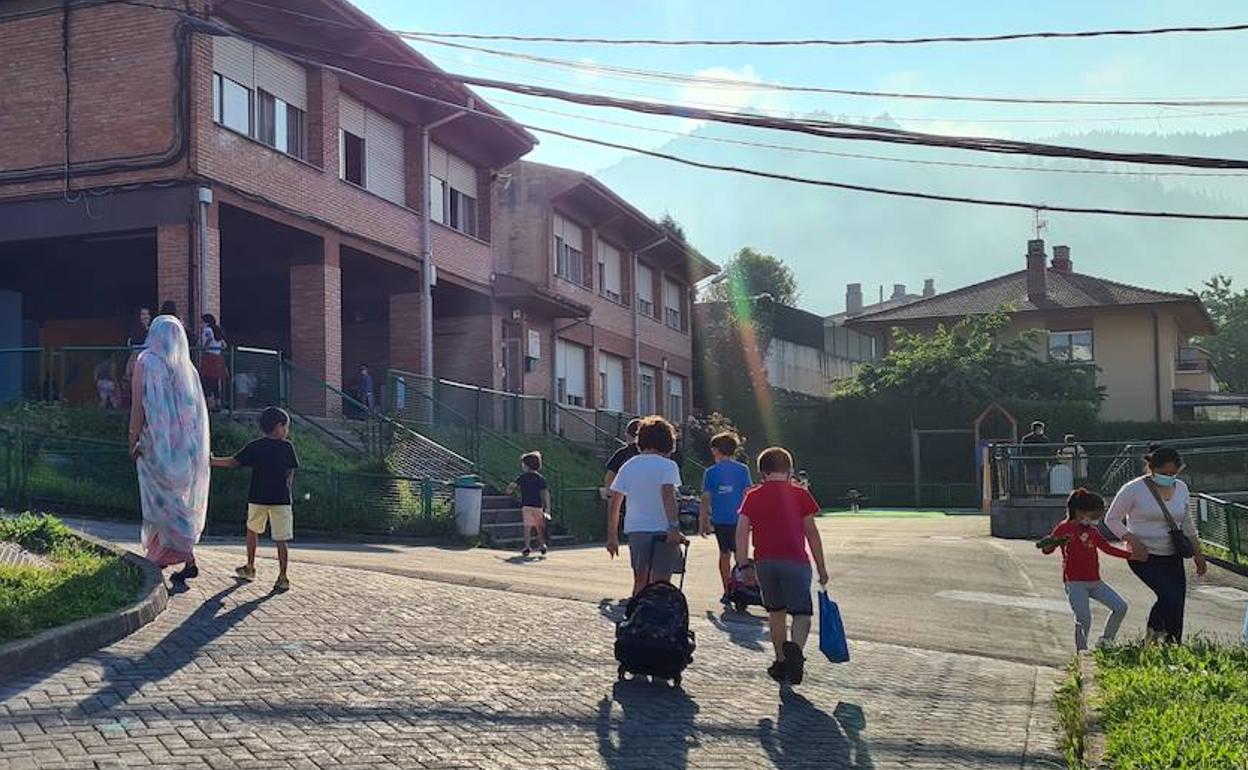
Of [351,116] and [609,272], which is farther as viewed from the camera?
[609,272]

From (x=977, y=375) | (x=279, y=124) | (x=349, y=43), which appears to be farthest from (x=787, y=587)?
(x=977, y=375)

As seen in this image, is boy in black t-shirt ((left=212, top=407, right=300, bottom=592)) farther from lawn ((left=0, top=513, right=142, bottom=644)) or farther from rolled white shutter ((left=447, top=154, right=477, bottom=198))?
rolled white shutter ((left=447, top=154, right=477, bottom=198))

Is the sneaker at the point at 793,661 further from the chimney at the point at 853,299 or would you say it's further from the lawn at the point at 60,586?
the chimney at the point at 853,299

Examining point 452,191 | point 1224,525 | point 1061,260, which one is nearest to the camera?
point 1224,525

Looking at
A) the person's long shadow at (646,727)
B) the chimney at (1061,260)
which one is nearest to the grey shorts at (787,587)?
the person's long shadow at (646,727)

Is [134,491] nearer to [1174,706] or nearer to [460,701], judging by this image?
[460,701]

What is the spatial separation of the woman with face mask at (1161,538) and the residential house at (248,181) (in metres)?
8.86

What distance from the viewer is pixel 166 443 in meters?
9.03

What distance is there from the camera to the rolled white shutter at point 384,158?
2377 centimetres

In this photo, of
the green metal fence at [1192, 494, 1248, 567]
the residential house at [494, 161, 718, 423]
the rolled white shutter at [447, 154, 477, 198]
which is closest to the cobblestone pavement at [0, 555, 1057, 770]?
the green metal fence at [1192, 494, 1248, 567]

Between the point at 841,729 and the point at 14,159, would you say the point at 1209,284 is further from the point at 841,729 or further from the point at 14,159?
the point at 841,729

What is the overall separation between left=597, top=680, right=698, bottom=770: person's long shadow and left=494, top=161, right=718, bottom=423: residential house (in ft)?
69.8

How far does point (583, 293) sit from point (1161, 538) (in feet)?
85.1

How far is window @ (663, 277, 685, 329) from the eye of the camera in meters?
42.0
